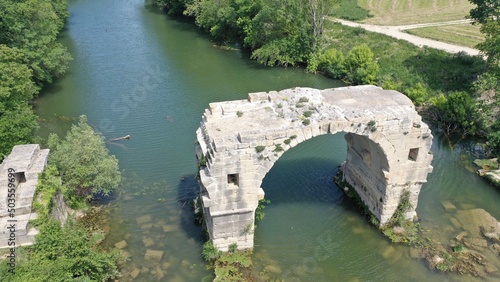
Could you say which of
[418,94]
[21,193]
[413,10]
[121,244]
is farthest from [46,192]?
[413,10]

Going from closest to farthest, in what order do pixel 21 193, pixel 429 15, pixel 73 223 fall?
1. pixel 21 193
2. pixel 73 223
3. pixel 429 15

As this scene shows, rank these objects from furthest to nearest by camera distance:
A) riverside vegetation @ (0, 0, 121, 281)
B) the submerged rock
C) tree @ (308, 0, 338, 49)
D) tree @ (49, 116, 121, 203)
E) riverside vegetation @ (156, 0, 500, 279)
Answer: tree @ (308, 0, 338, 49), riverside vegetation @ (156, 0, 500, 279), tree @ (49, 116, 121, 203), the submerged rock, riverside vegetation @ (0, 0, 121, 281)

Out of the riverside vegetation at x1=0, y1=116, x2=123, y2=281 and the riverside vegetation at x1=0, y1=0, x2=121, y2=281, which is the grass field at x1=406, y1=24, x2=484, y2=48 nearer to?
the riverside vegetation at x1=0, y1=0, x2=121, y2=281

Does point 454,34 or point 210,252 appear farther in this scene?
point 454,34

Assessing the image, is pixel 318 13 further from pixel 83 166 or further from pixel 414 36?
pixel 83 166

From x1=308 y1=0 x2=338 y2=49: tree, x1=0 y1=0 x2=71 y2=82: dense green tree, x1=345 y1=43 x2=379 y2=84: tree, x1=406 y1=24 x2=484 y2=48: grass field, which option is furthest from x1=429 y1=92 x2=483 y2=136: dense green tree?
x1=0 y1=0 x2=71 y2=82: dense green tree

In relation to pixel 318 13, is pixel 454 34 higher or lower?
lower

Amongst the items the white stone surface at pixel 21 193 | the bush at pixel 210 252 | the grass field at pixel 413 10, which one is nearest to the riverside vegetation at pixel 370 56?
the grass field at pixel 413 10
